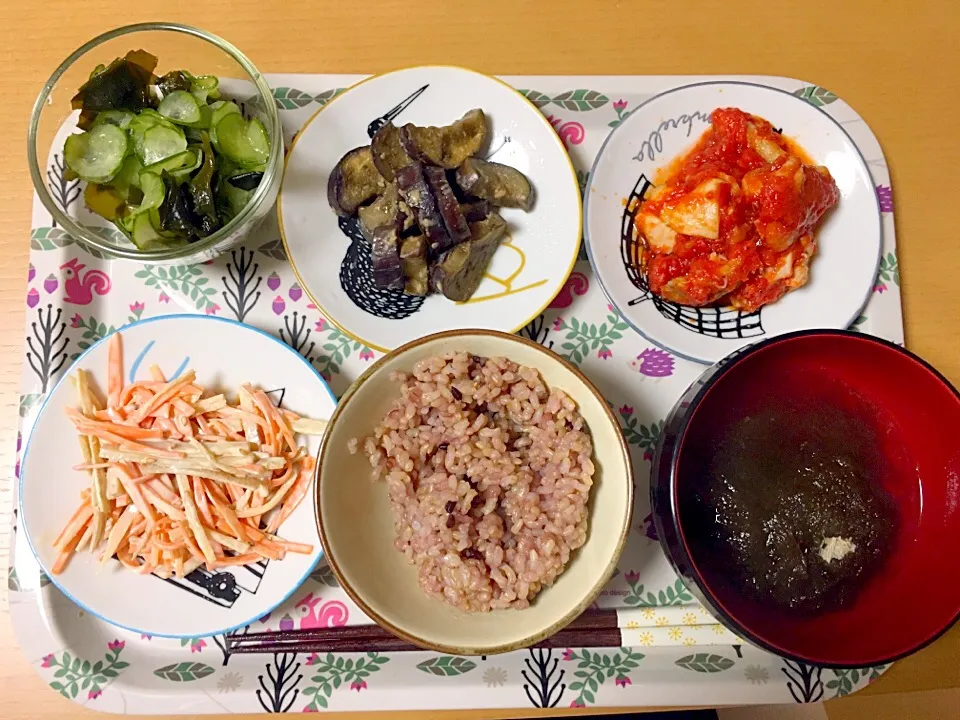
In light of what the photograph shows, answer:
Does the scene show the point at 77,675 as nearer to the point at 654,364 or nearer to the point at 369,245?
the point at 369,245

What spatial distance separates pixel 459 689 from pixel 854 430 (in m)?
1.02

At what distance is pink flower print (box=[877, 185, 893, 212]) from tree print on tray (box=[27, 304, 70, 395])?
2069mm

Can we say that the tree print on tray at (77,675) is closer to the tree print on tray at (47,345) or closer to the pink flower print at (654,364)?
the tree print on tray at (47,345)

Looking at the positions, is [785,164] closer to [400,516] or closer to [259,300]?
[400,516]

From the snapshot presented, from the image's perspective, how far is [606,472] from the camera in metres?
1.34

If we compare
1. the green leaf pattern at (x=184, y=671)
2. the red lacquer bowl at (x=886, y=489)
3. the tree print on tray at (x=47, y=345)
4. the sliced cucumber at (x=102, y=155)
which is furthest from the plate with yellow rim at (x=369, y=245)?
the green leaf pattern at (x=184, y=671)

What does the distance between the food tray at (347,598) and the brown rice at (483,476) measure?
0.92ft

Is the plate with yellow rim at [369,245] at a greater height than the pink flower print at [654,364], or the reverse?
the plate with yellow rim at [369,245]

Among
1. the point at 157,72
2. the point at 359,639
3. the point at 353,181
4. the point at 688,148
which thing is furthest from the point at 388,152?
the point at 359,639

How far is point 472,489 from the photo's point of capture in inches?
52.4

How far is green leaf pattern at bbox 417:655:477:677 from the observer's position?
148cm

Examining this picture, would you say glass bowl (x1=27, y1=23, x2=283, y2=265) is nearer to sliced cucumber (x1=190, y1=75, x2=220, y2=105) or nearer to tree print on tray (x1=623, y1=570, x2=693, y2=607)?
sliced cucumber (x1=190, y1=75, x2=220, y2=105)

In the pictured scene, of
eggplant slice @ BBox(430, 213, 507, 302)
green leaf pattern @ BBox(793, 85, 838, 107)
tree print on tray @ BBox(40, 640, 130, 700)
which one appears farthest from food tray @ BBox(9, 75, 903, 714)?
eggplant slice @ BBox(430, 213, 507, 302)

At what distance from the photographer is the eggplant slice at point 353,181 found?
1.51 metres
